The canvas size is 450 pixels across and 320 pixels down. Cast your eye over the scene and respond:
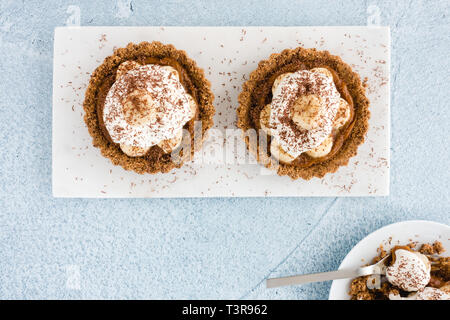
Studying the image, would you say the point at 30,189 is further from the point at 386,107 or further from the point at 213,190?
the point at 386,107

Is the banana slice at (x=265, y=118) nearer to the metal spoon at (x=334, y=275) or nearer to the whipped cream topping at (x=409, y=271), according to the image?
the metal spoon at (x=334, y=275)

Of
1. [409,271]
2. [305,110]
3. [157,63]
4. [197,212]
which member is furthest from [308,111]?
[409,271]

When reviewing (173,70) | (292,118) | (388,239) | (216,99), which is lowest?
(388,239)

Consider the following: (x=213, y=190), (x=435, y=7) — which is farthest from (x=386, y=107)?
(x=213, y=190)

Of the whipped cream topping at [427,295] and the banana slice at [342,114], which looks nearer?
the banana slice at [342,114]

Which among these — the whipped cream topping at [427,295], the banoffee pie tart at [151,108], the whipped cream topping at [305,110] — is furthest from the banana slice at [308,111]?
the whipped cream topping at [427,295]

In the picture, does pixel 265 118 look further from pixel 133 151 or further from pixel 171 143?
pixel 133 151
